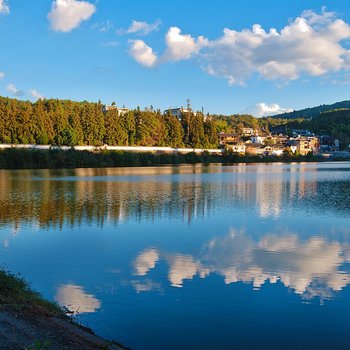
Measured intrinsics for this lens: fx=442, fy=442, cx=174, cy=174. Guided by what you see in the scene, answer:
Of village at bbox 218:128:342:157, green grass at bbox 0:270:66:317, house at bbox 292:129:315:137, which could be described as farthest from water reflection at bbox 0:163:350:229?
house at bbox 292:129:315:137

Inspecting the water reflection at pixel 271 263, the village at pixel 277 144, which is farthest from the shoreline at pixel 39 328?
the village at pixel 277 144

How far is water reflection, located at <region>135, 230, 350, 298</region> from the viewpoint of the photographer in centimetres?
873

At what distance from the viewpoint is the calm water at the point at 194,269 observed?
6.45m

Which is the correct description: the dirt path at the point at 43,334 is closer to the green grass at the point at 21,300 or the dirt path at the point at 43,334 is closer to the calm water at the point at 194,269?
the green grass at the point at 21,300

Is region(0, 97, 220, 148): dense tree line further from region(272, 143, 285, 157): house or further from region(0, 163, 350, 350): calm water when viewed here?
region(0, 163, 350, 350): calm water

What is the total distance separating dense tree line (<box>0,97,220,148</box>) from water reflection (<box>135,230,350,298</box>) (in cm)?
5562

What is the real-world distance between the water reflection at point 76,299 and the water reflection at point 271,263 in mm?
1576

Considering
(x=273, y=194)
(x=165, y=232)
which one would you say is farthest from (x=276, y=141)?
(x=165, y=232)

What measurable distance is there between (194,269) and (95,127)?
63450mm

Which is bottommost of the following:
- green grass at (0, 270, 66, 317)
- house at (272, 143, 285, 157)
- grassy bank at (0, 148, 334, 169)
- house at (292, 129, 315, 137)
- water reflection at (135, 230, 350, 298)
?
water reflection at (135, 230, 350, 298)

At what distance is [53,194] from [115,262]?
16513 mm

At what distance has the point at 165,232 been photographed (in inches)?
568

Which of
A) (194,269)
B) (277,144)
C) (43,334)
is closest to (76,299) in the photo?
(43,334)

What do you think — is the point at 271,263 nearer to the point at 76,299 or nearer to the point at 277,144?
the point at 76,299
